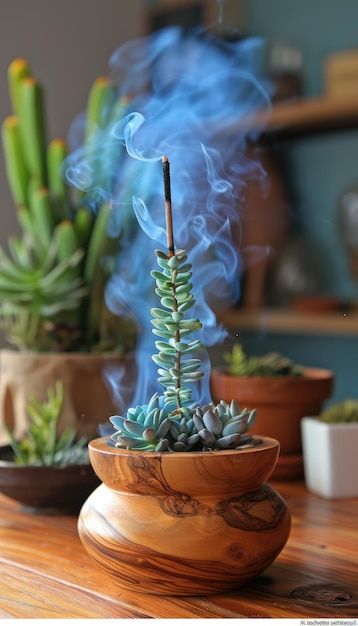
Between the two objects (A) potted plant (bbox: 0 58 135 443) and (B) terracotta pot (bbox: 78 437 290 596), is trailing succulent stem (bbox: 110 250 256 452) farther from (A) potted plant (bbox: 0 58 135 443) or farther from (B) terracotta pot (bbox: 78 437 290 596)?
(A) potted plant (bbox: 0 58 135 443)

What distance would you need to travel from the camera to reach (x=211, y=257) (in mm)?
2449

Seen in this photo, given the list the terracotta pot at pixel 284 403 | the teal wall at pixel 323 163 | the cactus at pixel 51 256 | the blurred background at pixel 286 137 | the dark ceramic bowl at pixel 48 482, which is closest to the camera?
the dark ceramic bowl at pixel 48 482

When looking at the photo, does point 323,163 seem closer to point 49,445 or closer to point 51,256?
point 51,256

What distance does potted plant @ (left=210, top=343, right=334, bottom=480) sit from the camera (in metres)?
1.09

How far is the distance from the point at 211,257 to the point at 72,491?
5.32 feet

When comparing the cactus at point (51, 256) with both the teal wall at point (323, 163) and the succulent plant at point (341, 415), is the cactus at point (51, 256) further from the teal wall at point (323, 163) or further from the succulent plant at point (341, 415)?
the teal wall at point (323, 163)

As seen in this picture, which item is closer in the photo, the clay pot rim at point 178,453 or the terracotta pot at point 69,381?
the clay pot rim at point 178,453

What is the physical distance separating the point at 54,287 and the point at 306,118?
1367 millimetres

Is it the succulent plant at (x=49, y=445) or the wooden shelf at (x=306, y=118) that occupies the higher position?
the wooden shelf at (x=306, y=118)

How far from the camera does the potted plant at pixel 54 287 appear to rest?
113cm

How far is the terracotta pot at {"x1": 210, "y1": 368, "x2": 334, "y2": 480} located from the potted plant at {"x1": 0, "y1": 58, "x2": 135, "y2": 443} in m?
0.18

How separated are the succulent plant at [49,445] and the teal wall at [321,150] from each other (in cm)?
162

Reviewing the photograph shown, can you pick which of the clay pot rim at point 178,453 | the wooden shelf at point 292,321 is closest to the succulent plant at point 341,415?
the clay pot rim at point 178,453

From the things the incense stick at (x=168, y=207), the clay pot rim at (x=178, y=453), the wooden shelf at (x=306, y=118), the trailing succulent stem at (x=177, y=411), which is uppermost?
the wooden shelf at (x=306, y=118)
